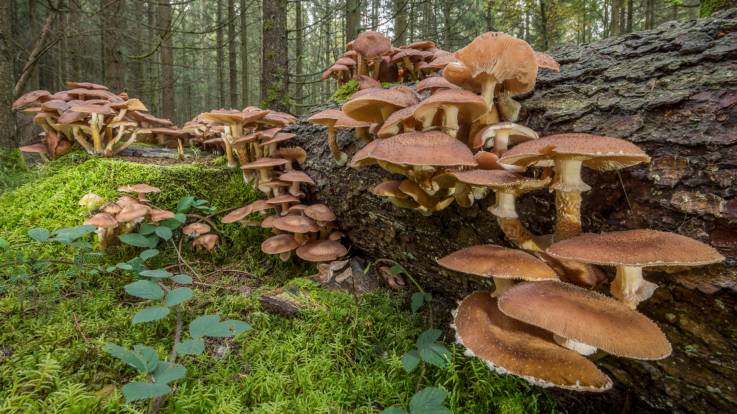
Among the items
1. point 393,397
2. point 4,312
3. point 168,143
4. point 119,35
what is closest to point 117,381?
point 4,312

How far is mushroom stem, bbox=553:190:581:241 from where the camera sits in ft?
5.25

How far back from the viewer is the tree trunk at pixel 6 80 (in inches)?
216

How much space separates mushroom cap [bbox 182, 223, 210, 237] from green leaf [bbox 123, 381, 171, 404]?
2.24 m

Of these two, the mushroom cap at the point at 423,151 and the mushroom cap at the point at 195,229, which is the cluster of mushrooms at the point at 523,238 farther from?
the mushroom cap at the point at 195,229

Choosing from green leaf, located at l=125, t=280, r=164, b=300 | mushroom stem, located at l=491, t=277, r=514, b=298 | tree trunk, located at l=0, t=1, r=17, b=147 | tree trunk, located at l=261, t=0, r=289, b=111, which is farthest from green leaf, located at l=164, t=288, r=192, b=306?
tree trunk, located at l=0, t=1, r=17, b=147

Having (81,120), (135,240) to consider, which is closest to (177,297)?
(135,240)

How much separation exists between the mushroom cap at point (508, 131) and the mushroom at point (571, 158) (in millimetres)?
181

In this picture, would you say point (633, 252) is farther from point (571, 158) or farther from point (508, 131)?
point (508, 131)

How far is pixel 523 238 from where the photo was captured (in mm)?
1790

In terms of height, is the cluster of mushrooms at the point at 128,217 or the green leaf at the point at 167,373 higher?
the cluster of mushrooms at the point at 128,217

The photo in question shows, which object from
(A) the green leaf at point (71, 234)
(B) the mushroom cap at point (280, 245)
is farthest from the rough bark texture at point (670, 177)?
(A) the green leaf at point (71, 234)

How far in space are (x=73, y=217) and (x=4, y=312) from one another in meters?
1.41

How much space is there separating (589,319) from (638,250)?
0.29m

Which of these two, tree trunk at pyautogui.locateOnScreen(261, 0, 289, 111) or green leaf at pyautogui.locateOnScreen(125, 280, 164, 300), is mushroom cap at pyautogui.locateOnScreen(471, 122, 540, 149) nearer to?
green leaf at pyautogui.locateOnScreen(125, 280, 164, 300)
